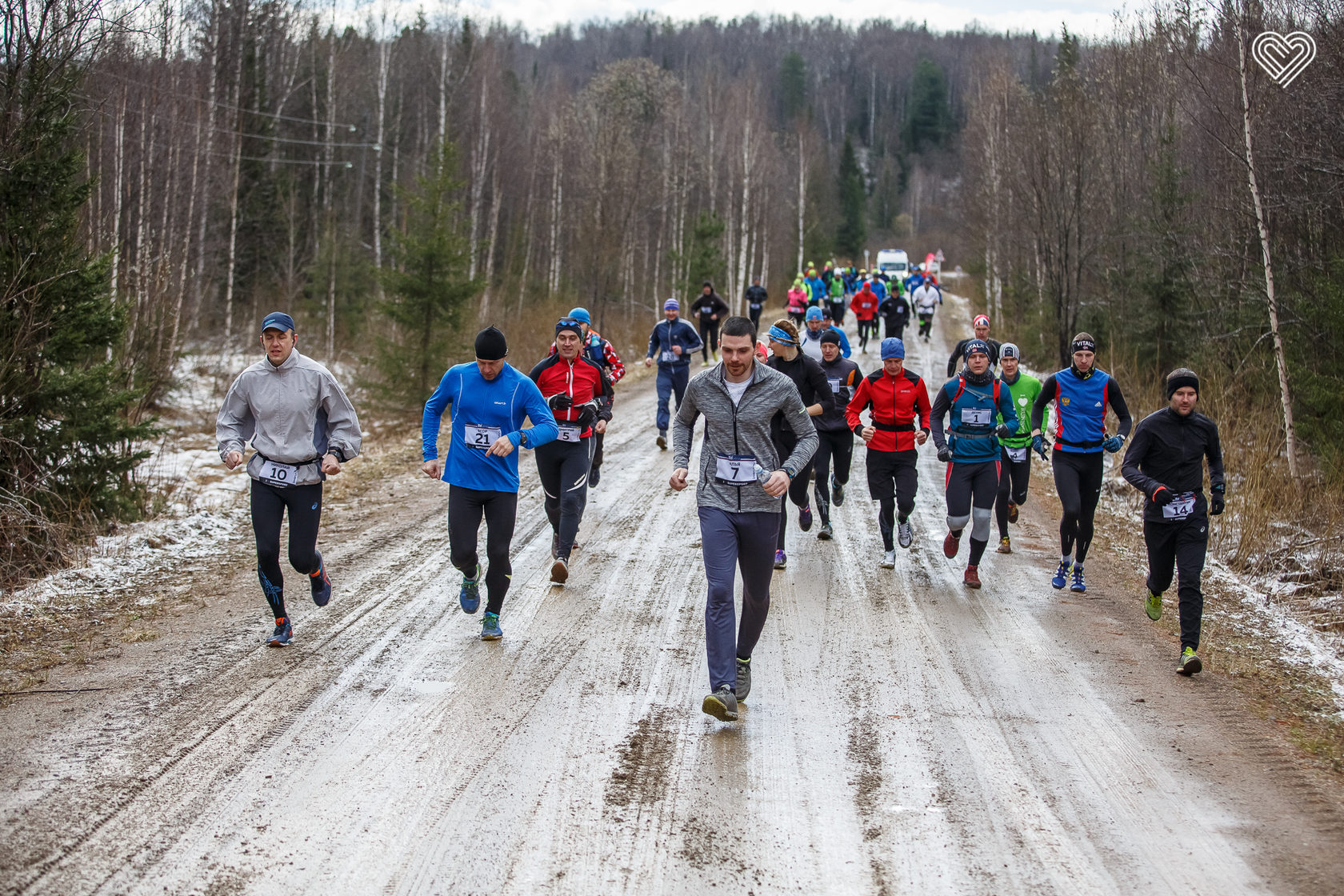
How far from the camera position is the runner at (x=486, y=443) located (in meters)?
7.29

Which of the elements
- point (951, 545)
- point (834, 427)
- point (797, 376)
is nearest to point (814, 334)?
point (834, 427)

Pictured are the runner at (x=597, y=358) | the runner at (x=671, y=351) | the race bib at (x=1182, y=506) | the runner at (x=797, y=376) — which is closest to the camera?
the race bib at (x=1182, y=506)

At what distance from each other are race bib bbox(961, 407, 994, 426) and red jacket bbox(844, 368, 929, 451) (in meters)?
0.43

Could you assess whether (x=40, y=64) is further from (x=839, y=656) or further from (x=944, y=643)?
(x=944, y=643)

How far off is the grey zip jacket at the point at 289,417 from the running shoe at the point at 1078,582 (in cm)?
629

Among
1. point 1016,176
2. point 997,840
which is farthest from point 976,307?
point 997,840

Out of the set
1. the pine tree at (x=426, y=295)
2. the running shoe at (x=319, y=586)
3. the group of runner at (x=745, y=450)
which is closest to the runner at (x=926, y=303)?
the pine tree at (x=426, y=295)

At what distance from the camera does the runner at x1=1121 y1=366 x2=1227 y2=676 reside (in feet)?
23.8

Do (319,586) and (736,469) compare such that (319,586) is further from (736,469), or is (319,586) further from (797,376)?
(797,376)

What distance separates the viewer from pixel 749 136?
48.7m

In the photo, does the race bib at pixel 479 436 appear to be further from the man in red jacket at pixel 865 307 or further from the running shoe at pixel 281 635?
the man in red jacket at pixel 865 307

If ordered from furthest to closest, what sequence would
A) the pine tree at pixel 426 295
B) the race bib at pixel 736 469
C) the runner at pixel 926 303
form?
the runner at pixel 926 303
the pine tree at pixel 426 295
the race bib at pixel 736 469

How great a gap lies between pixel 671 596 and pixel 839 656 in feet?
5.93

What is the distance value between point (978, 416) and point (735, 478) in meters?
4.17
